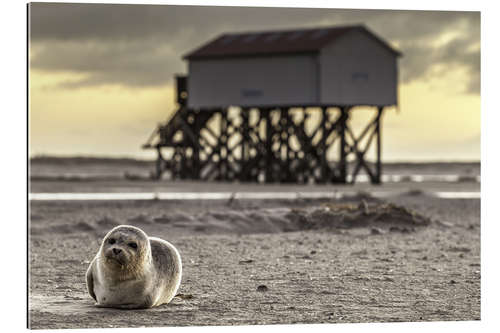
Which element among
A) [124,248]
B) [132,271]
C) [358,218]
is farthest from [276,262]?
Result: [358,218]

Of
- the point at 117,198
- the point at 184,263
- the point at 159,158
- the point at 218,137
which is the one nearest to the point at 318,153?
the point at 218,137

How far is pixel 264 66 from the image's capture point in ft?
105

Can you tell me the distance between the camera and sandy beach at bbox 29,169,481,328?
29.6ft

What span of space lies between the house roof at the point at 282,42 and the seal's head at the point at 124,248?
2298cm

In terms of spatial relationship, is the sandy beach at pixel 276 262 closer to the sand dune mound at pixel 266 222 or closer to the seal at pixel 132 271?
the sand dune mound at pixel 266 222

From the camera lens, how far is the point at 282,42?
3203 centimetres

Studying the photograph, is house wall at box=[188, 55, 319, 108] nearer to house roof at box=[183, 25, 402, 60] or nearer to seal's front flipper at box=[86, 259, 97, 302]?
house roof at box=[183, 25, 402, 60]

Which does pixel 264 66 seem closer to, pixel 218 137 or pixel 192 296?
pixel 218 137

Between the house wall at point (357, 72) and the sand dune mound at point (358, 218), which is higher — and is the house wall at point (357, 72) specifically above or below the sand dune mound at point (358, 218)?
above

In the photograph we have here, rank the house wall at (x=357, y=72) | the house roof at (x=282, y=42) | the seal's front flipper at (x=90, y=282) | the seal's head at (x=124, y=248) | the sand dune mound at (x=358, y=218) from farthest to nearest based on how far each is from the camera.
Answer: the house roof at (x=282, y=42) → the house wall at (x=357, y=72) → the sand dune mound at (x=358, y=218) → the seal's front flipper at (x=90, y=282) → the seal's head at (x=124, y=248)

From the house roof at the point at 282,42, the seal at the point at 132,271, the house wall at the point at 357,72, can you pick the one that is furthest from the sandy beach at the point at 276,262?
the house roof at the point at 282,42

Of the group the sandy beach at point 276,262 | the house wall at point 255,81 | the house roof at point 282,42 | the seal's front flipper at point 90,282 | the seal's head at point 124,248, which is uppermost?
the house roof at point 282,42

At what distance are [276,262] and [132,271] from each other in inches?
178

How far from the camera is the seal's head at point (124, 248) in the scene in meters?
8.19
